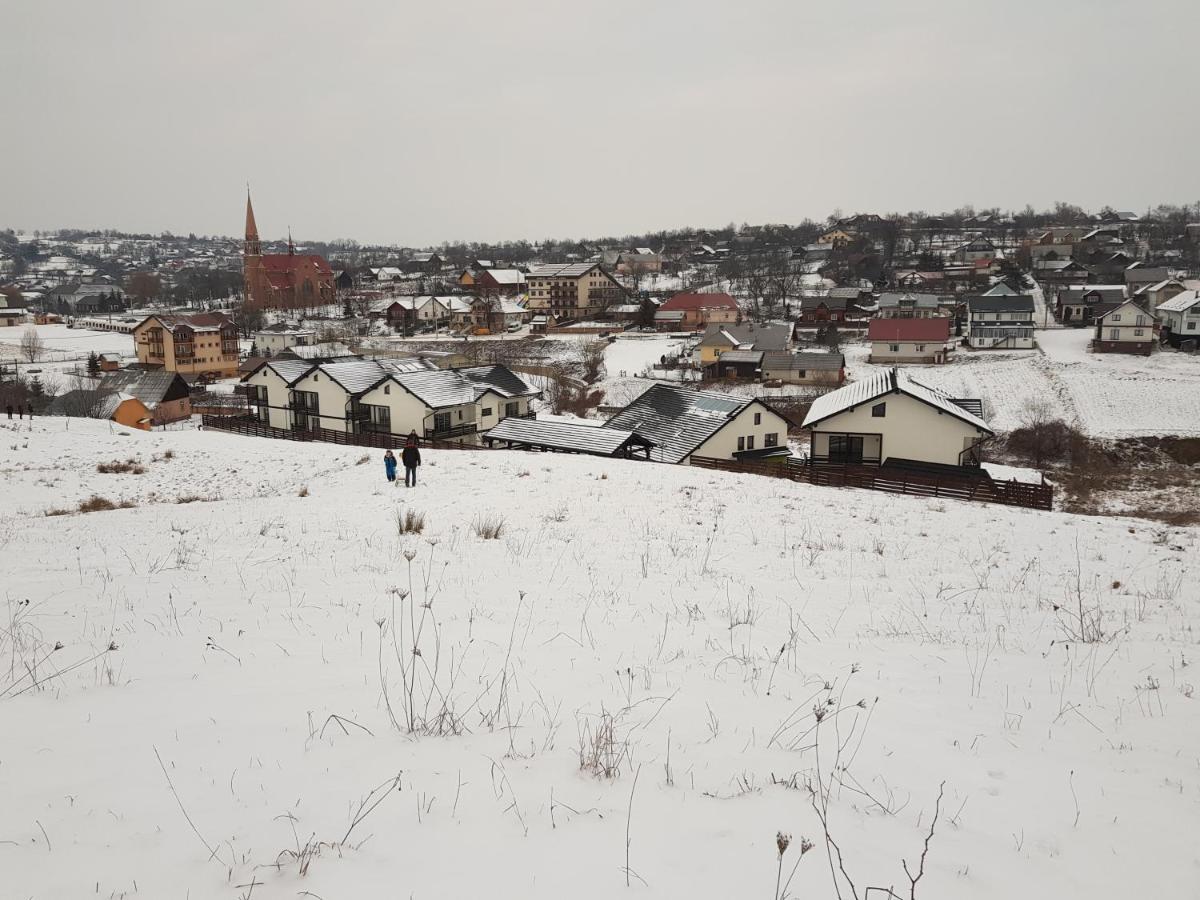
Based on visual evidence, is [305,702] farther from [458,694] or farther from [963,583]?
[963,583]

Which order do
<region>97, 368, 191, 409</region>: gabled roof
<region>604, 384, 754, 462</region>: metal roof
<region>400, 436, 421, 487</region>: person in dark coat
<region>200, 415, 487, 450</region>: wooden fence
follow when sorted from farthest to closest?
<region>97, 368, 191, 409</region>: gabled roof < <region>200, 415, 487, 450</region>: wooden fence < <region>604, 384, 754, 462</region>: metal roof < <region>400, 436, 421, 487</region>: person in dark coat

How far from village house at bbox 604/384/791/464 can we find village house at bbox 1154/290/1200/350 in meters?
51.1

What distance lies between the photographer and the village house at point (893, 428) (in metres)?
27.6

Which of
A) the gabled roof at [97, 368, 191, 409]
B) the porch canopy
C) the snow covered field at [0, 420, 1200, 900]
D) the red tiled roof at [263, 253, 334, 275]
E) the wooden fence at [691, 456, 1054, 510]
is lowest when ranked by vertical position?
the wooden fence at [691, 456, 1054, 510]

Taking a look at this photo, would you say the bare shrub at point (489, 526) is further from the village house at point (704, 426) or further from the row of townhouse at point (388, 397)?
the row of townhouse at point (388, 397)

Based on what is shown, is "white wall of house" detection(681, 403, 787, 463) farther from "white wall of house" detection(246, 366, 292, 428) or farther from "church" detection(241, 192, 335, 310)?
"church" detection(241, 192, 335, 310)

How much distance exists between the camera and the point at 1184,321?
60188 millimetres

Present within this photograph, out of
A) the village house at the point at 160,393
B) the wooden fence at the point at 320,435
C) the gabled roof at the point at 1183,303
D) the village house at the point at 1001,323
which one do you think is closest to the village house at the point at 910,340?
the village house at the point at 1001,323

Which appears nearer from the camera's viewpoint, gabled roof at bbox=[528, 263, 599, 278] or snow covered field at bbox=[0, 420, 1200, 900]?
snow covered field at bbox=[0, 420, 1200, 900]

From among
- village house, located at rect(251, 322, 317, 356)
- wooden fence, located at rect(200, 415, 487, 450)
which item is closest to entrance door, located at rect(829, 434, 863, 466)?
wooden fence, located at rect(200, 415, 487, 450)

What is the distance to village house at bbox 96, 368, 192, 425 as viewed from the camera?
154ft

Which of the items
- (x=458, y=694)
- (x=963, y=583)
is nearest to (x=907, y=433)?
(x=963, y=583)

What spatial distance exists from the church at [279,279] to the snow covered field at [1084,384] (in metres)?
91.8

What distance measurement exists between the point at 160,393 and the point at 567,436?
114 ft
